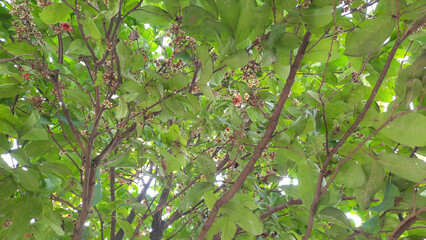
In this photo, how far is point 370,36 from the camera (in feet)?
3.40

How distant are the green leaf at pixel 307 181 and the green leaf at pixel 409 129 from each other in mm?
297

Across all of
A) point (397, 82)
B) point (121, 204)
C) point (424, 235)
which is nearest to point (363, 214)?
point (424, 235)

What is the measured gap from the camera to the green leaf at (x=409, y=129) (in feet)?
3.10

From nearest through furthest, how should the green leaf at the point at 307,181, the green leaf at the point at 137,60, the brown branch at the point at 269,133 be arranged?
the green leaf at the point at 307,181 → the brown branch at the point at 269,133 → the green leaf at the point at 137,60

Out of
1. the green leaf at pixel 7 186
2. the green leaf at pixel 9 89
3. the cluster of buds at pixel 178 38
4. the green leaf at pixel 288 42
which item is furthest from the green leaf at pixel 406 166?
the green leaf at pixel 9 89

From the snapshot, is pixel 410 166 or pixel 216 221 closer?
pixel 410 166

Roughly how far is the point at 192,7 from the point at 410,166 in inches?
37.2

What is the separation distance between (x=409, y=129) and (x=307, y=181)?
1.25ft

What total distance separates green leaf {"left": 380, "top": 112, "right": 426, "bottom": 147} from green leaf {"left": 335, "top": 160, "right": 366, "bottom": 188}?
175mm

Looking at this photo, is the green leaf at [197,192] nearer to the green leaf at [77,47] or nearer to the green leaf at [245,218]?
the green leaf at [245,218]

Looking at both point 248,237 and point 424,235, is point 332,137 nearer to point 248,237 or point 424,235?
point 424,235

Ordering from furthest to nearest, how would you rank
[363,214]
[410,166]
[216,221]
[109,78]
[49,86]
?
1. [363,214]
2. [49,86]
3. [109,78]
4. [216,221]
5. [410,166]

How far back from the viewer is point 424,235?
47.8 inches

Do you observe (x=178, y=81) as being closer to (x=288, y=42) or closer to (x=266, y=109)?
(x=288, y=42)
